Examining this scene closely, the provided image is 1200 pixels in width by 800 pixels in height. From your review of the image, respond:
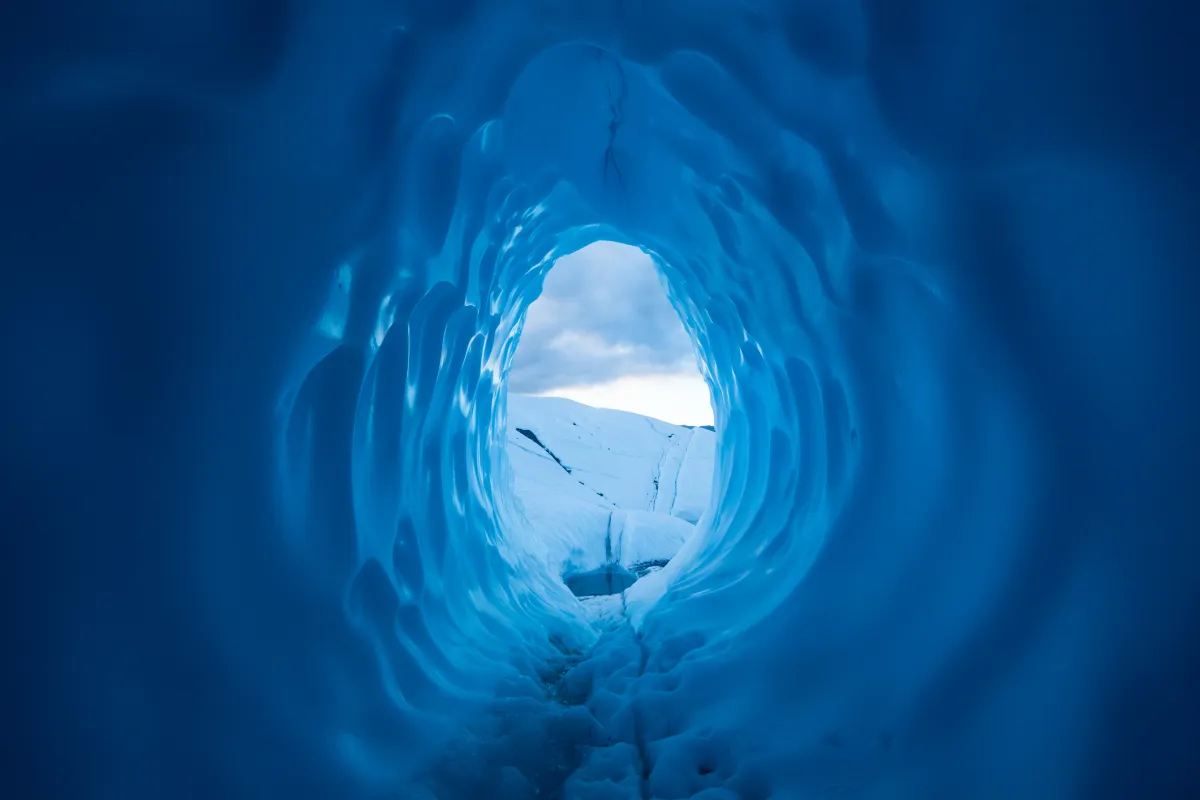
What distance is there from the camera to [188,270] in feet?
6.42

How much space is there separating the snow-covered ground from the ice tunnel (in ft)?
38.4

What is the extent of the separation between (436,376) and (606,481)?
2071cm

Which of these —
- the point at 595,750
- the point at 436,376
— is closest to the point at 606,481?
the point at 436,376

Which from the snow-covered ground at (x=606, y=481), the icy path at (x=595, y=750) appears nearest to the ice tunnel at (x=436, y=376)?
the icy path at (x=595, y=750)

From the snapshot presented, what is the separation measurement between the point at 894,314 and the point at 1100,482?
1.45 meters

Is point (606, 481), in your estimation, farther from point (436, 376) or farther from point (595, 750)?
point (595, 750)

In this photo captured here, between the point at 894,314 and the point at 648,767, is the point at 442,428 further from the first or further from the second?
the point at 894,314

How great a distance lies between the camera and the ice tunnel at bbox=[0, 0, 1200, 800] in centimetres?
168

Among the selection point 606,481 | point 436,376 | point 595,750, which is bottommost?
point 595,750

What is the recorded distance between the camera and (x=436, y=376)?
4785 mm

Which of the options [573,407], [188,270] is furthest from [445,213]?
[573,407]

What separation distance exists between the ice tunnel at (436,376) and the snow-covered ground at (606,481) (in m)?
11.7

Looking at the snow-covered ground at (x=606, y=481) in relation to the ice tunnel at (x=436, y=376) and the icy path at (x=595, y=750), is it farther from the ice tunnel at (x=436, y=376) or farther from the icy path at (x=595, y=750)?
the ice tunnel at (x=436, y=376)

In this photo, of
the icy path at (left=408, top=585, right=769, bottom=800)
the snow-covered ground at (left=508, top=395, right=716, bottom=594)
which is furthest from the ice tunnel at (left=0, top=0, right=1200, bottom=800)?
the snow-covered ground at (left=508, top=395, right=716, bottom=594)
